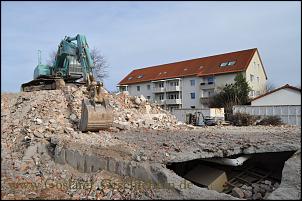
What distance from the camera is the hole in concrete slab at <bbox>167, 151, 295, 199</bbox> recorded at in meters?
7.50

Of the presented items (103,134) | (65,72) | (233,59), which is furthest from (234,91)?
(103,134)

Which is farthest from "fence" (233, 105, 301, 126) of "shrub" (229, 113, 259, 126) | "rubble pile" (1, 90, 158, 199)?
"rubble pile" (1, 90, 158, 199)

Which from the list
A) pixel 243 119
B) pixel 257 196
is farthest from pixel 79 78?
pixel 257 196

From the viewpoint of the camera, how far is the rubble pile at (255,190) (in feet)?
23.1

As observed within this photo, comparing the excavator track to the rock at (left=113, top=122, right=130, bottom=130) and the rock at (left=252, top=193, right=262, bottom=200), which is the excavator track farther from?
the rock at (left=252, top=193, right=262, bottom=200)

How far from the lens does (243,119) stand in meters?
22.4

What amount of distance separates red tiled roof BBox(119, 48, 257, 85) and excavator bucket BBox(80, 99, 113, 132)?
30.0 metres

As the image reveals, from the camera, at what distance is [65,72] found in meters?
16.4

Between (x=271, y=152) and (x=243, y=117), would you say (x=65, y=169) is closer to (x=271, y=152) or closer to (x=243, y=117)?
(x=271, y=152)

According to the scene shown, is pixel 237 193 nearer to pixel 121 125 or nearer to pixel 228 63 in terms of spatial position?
pixel 121 125

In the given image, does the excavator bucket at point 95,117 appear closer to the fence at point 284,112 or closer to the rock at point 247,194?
the rock at point 247,194

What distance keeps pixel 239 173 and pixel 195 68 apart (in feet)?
123

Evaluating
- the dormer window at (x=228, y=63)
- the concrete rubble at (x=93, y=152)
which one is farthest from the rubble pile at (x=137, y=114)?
the dormer window at (x=228, y=63)

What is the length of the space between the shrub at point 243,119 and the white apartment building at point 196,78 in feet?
53.3
